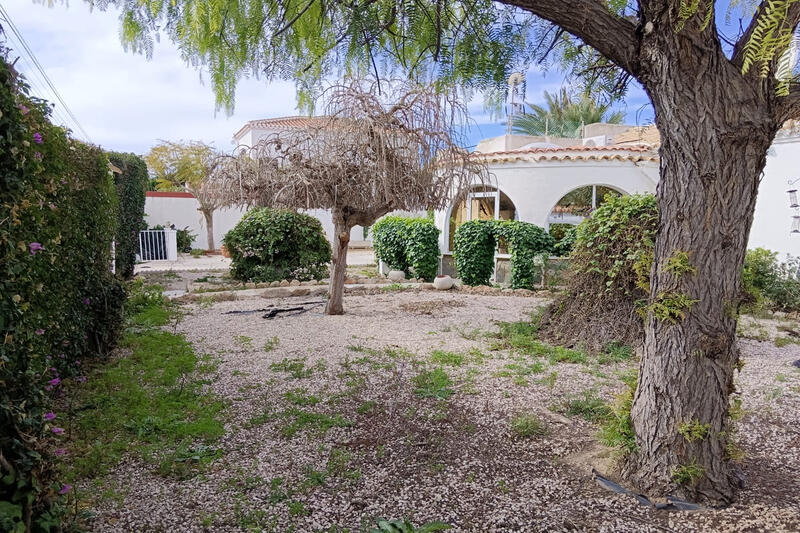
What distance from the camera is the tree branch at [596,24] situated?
261cm

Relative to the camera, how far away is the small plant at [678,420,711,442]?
2.77m

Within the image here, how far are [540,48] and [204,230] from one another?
22.0m

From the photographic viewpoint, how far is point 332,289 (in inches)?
336

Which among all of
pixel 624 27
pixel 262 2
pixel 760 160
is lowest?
pixel 760 160

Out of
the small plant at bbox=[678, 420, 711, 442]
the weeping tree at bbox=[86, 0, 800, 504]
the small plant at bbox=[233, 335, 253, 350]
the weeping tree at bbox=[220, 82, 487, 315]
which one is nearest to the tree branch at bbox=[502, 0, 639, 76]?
the weeping tree at bbox=[86, 0, 800, 504]

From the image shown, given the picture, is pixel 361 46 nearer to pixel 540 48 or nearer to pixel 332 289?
pixel 540 48

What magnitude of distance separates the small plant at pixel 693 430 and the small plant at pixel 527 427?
115 centimetres

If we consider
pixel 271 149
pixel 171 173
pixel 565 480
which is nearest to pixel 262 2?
pixel 565 480

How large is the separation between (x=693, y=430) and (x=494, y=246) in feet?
32.6

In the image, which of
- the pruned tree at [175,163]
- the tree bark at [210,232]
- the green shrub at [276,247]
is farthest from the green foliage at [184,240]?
the green shrub at [276,247]

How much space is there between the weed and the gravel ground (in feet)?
0.34

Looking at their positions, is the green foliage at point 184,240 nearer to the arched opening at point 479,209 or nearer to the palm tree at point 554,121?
the arched opening at point 479,209

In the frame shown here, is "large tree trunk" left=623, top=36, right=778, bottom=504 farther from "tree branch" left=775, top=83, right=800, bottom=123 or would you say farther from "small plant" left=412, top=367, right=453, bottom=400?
"small plant" left=412, top=367, right=453, bottom=400

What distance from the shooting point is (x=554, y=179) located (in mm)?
12586
